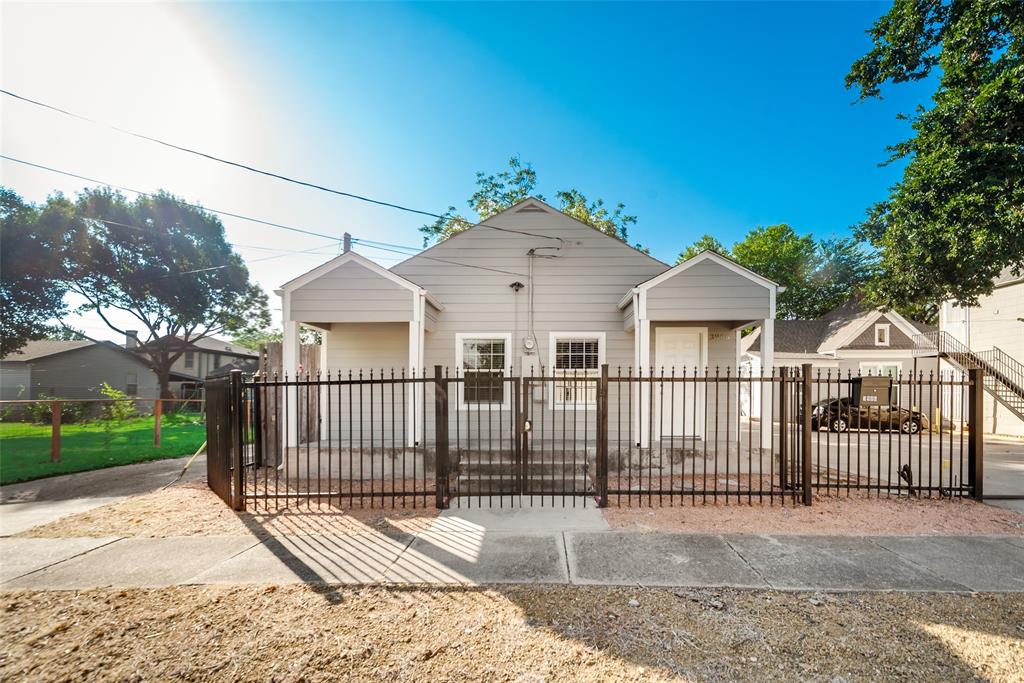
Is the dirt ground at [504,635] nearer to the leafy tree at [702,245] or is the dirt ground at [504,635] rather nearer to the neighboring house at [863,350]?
the neighboring house at [863,350]

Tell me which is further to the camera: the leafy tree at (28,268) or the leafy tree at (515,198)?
the leafy tree at (515,198)

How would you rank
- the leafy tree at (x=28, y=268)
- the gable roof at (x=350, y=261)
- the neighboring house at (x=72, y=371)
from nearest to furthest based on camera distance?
the gable roof at (x=350, y=261) < the leafy tree at (x=28, y=268) < the neighboring house at (x=72, y=371)

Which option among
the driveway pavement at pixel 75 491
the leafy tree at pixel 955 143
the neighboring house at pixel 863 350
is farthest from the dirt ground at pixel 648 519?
the neighboring house at pixel 863 350

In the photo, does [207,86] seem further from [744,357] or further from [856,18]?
[744,357]

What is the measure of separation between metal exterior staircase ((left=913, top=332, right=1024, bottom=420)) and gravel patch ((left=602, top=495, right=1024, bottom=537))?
1128 centimetres

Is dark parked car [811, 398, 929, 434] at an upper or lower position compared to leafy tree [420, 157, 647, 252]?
lower

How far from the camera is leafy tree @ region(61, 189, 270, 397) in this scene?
Result: 838 inches

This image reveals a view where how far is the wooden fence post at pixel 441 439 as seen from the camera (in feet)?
17.1

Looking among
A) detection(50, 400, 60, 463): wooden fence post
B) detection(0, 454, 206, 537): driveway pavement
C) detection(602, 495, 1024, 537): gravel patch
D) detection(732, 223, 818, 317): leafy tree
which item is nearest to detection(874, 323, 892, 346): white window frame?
detection(732, 223, 818, 317): leafy tree

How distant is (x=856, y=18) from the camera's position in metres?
10.2

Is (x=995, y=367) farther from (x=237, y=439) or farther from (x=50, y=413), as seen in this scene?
(x=50, y=413)

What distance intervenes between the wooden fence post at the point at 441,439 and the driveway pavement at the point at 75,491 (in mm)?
4854

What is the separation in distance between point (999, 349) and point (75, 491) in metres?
26.1

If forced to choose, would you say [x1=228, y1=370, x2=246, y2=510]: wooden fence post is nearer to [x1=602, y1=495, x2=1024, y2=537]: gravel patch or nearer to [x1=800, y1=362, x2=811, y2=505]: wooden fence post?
[x1=602, y1=495, x2=1024, y2=537]: gravel patch
